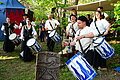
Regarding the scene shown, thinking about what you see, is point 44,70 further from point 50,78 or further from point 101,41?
point 101,41

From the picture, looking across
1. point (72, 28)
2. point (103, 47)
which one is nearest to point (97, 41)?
point (103, 47)

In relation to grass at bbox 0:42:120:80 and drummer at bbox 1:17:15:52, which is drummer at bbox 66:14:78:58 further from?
drummer at bbox 1:17:15:52

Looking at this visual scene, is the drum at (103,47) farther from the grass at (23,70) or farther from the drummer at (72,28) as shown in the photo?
the drummer at (72,28)

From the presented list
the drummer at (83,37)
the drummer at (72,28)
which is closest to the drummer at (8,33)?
the drummer at (72,28)

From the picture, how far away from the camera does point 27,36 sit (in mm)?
9164

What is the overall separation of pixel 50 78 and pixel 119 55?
6.30 metres

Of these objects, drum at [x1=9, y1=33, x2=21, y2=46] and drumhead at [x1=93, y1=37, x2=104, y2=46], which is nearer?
drumhead at [x1=93, y1=37, x2=104, y2=46]

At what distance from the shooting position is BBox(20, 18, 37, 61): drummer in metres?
9.03

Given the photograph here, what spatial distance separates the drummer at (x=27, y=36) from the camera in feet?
29.6

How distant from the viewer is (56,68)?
4.39 meters

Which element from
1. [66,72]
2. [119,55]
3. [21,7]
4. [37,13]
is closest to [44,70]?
[66,72]

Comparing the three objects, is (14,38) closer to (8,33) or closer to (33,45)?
(8,33)

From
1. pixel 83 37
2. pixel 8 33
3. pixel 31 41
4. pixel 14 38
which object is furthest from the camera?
pixel 8 33

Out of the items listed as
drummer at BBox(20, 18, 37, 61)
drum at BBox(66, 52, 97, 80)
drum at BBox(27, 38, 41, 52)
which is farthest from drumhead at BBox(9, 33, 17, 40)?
drum at BBox(66, 52, 97, 80)
